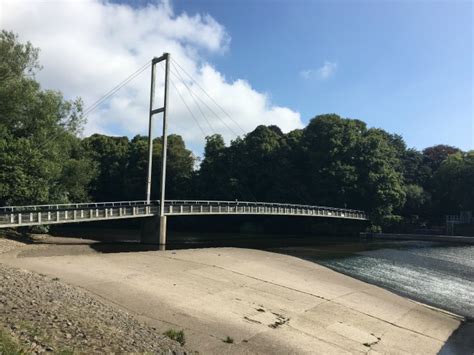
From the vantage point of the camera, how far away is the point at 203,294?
61.2 feet

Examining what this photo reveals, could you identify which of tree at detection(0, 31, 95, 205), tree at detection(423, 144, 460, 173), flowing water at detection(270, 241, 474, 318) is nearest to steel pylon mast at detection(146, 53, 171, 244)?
tree at detection(0, 31, 95, 205)

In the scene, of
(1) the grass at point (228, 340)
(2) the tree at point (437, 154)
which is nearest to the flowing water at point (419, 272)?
(1) the grass at point (228, 340)

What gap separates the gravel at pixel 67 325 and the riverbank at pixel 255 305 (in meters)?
1.48

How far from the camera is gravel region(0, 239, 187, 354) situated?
8.77 metres

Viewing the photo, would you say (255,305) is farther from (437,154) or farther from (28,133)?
(437,154)

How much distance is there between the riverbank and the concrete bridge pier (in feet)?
50.2

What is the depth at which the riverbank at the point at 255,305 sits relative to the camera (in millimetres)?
14141

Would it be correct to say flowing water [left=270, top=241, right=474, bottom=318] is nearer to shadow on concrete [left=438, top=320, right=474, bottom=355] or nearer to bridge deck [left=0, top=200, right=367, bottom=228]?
shadow on concrete [left=438, top=320, right=474, bottom=355]

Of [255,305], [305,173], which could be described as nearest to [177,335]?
[255,305]

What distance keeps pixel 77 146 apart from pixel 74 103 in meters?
5.49

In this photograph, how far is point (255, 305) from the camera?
711 inches

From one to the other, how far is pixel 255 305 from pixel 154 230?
90.1 feet

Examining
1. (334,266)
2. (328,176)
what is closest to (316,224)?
(328,176)

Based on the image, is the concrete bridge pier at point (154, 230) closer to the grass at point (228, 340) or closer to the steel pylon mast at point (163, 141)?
the steel pylon mast at point (163, 141)
